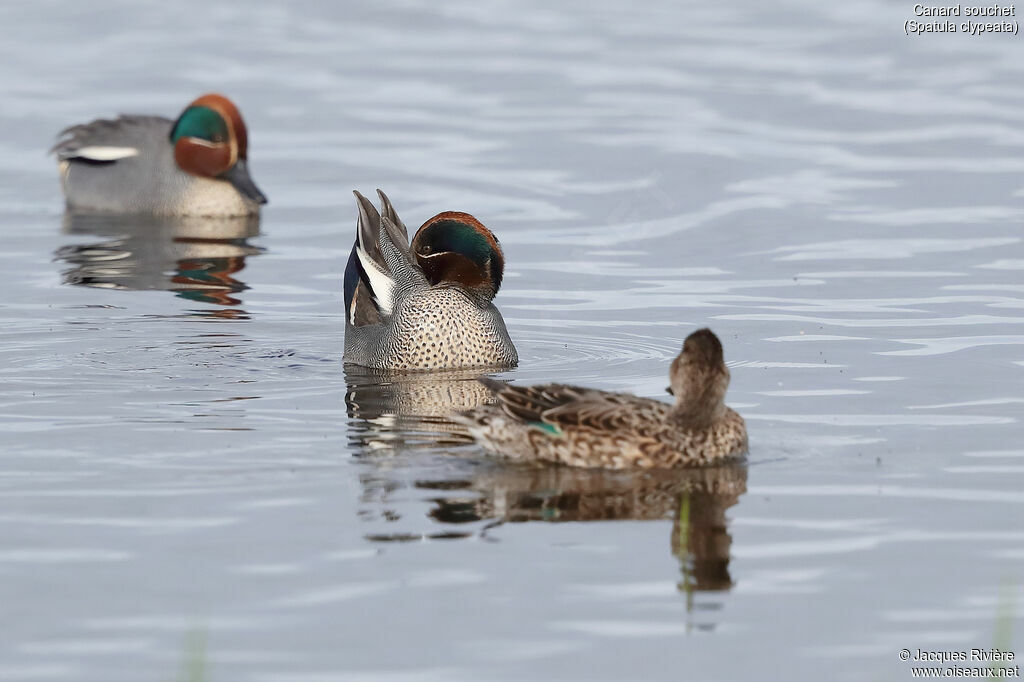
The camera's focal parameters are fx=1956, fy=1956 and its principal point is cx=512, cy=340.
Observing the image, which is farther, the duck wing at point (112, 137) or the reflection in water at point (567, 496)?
the duck wing at point (112, 137)

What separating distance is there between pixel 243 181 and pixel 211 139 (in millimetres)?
828

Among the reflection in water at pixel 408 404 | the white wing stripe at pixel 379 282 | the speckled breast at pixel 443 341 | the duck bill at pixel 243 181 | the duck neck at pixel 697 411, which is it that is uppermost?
the duck bill at pixel 243 181

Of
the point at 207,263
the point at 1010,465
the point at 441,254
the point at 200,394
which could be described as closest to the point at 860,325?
the point at 441,254

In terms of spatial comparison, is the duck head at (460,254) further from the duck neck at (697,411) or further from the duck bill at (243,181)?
the duck bill at (243,181)

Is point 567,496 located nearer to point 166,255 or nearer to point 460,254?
point 460,254

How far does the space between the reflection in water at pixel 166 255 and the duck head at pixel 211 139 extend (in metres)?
0.59

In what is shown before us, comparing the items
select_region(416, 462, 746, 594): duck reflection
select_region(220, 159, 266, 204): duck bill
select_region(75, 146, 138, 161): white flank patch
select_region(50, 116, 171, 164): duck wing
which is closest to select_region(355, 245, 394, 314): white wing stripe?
select_region(416, 462, 746, 594): duck reflection

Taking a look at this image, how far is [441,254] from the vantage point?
1304cm

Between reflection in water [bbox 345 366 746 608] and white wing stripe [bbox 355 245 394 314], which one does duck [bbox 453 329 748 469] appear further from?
white wing stripe [bbox 355 245 394 314]

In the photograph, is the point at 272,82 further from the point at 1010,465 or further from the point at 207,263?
the point at 1010,465

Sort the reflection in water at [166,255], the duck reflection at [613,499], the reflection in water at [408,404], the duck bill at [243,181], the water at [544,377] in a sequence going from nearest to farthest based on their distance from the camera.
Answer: the water at [544,377] → the duck reflection at [613,499] → the reflection in water at [408,404] → the reflection in water at [166,255] → the duck bill at [243,181]

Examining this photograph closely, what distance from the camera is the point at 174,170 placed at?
67.3ft

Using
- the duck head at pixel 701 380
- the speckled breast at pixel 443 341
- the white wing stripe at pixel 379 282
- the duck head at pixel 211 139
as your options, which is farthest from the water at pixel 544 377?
the duck head at pixel 211 139

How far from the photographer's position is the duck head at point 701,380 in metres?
9.57
